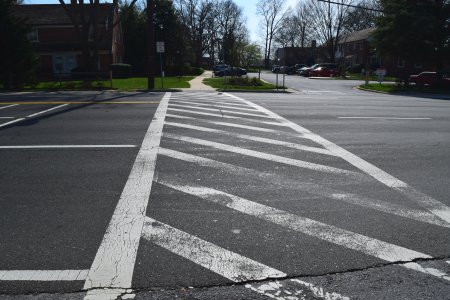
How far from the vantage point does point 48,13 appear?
136 ft

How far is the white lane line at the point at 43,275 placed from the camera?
3238 mm

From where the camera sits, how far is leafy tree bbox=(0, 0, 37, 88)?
23969 millimetres

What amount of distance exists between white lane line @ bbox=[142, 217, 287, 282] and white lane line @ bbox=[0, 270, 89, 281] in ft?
2.70

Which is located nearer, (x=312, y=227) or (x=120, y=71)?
(x=312, y=227)

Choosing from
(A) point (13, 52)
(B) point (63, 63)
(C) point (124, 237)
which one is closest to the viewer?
(C) point (124, 237)

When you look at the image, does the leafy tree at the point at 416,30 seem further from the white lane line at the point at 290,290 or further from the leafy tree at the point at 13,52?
the white lane line at the point at 290,290

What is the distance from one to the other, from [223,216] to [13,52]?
2473 centimetres

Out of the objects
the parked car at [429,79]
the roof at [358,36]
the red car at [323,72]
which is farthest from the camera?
the roof at [358,36]

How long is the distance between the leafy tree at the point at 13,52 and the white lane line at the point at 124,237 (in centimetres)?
Answer: 2156

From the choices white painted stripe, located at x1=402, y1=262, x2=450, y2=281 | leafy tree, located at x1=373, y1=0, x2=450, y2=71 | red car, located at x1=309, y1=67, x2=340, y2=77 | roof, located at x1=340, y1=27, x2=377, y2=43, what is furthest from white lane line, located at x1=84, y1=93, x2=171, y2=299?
roof, located at x1=340, y1=27, x2=377, y2=43

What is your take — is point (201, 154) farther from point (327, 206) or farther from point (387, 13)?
point (387, 13)

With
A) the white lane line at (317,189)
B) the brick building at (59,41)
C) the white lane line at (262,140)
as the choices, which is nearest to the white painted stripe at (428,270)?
the white lane line at (317,189)

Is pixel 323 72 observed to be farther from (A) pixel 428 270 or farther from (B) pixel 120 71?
(A) pixel 428 270

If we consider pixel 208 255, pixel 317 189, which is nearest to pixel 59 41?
pixel 317 189
